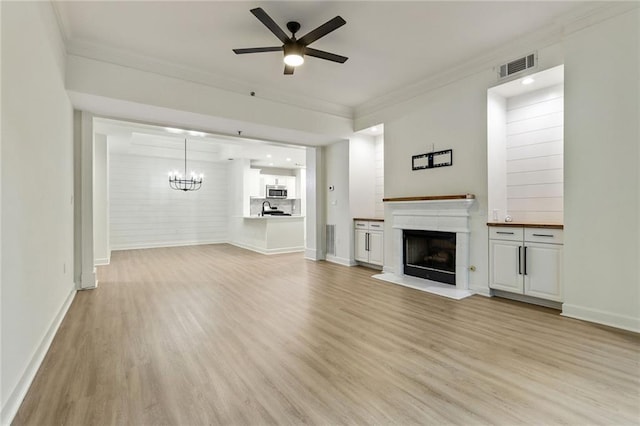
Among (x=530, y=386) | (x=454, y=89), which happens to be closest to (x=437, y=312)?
(x=530, y=386)

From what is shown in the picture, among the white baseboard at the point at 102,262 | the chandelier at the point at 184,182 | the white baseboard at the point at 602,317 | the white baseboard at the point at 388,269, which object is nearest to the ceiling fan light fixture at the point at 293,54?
the white baseboard at the point at 388,269

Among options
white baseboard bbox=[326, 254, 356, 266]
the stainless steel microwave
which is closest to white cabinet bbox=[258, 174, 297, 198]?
the stainless steel microwave

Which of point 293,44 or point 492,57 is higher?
point 492,57

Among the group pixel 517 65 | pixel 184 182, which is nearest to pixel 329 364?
pixel 517 65

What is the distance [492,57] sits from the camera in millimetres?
3973

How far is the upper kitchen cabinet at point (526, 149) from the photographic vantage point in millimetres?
3850

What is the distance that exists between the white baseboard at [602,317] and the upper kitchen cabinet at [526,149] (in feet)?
3.77

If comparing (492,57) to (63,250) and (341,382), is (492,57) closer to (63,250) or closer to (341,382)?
(341,382)

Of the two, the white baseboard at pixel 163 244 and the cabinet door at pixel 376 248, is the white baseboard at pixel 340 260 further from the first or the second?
the white baseboard at pixel 163 244

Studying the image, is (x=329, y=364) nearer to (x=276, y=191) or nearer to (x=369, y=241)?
(x=369, y=241)

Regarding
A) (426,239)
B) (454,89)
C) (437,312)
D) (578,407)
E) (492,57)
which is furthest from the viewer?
(426,239)

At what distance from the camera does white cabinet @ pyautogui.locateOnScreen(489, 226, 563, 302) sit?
3436 mm

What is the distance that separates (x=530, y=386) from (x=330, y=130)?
16.2 feet

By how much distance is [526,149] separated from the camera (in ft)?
13.5
